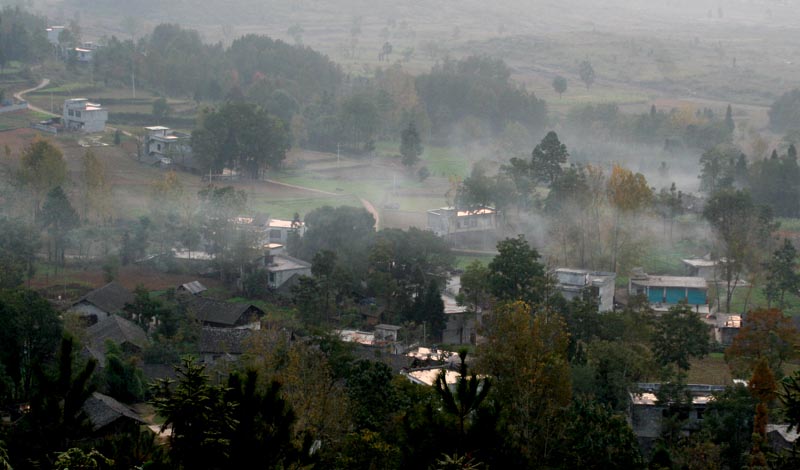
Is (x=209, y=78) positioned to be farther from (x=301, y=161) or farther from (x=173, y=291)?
(x=173, y=291)

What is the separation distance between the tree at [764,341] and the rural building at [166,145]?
2587 centimetres

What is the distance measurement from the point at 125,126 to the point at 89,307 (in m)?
23.6

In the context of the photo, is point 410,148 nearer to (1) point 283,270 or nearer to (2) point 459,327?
(1) point 283,270

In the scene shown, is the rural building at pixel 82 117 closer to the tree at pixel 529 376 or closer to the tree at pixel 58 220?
the tree at pixel 58 220

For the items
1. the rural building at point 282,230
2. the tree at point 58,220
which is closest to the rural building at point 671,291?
the rural building at point 282,230

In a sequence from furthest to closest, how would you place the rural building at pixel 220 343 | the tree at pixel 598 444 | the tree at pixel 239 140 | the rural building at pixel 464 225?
the tree at pixel 239 140 < the rural building at pixel 464 225 < the rural building at pixel 220 343 < the tree at pixel 598 444

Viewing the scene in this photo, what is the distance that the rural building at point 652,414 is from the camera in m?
21.7

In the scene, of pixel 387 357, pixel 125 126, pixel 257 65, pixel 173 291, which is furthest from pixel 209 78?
pixel 387 357

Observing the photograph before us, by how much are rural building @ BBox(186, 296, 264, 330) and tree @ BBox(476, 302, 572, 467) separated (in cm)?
937

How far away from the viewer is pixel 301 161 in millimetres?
50969

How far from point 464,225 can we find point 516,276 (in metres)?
11.0

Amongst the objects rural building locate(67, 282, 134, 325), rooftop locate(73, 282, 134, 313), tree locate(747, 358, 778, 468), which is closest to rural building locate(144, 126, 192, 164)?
rooftop locate(73, 282, 134, 313)

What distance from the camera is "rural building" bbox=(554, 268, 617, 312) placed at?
101 ft

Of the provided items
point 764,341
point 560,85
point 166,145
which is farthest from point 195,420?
point 560,85
